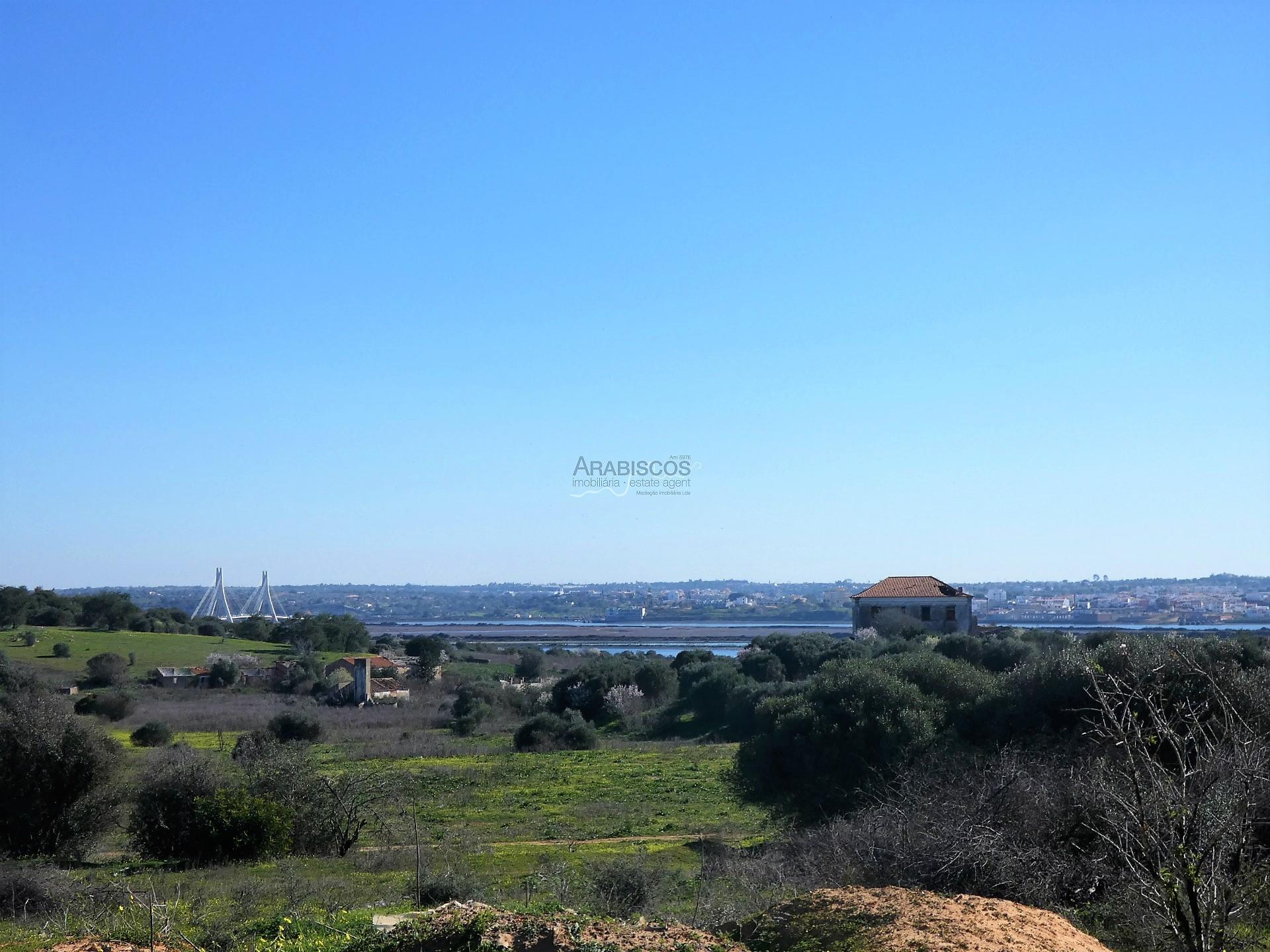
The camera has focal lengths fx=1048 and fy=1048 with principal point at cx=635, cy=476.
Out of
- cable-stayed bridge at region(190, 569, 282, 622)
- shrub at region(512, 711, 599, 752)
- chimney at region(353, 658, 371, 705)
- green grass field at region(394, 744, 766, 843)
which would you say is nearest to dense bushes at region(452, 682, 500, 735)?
chimney at region(353, 658, 371, 705)

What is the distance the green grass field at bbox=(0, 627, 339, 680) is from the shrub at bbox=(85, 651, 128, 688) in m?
1.00

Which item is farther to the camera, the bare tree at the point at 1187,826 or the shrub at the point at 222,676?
the shrub at the point at 222,676

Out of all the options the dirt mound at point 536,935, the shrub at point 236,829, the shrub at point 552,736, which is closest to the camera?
Answer: the dirt mound at point 536,935

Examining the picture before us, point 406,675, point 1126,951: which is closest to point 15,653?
point 406,675

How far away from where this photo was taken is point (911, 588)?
62.1 metres

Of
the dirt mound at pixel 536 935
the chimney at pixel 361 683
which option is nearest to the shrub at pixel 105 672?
the chimney at pixel 361 683

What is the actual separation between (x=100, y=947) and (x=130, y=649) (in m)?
67.6

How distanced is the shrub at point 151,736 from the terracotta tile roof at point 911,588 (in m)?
39.3

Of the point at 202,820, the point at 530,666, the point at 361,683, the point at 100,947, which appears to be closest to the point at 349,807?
the point at 202,820

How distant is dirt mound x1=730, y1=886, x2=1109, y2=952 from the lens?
25.6 ft

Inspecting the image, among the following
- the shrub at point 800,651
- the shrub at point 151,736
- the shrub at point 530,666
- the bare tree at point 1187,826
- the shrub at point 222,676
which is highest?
the bare tree at point 1187,826

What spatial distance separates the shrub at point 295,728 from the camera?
41.7 meters

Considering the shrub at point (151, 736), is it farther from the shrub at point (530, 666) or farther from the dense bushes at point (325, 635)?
the dense bushes at point (325, 635)

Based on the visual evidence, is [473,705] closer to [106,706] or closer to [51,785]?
[106,706]
